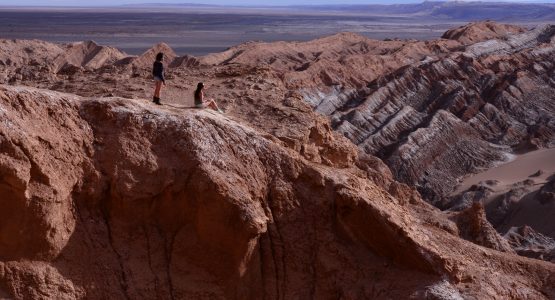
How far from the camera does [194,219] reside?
1054 centimetres

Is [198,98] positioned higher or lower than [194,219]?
higher

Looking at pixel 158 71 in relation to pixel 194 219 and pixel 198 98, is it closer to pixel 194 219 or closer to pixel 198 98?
pixel 198 98

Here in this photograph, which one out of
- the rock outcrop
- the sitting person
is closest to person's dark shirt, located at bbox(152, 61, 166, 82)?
the sitting person

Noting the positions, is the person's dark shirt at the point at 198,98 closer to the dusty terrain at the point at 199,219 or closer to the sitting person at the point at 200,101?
the sitting person at the point at 200,101

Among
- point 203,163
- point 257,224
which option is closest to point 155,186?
point 203,163

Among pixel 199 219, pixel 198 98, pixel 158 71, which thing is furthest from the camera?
pixel 158 71

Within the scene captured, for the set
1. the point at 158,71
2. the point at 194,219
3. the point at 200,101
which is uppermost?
the point at 158,71

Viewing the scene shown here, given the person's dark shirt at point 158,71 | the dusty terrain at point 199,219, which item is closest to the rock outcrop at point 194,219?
the dusty terrain at point 199,219

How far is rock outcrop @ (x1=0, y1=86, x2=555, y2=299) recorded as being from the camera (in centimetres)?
998

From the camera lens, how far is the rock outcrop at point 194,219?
9984mm

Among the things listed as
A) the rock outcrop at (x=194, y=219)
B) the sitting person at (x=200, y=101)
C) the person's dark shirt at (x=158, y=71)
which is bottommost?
the rock outcrop at (x=194, y=219)

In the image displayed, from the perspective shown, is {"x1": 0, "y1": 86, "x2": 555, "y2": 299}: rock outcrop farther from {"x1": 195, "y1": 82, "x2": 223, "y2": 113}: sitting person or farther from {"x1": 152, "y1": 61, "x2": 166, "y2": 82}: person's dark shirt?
{"x1": 152, "y1": 61, "x2": 166, "y2": 82}: person's dark shirt

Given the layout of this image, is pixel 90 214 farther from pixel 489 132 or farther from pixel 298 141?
pixel 489 132

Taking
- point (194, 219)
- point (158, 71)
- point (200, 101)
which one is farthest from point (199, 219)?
point (158, 71)
